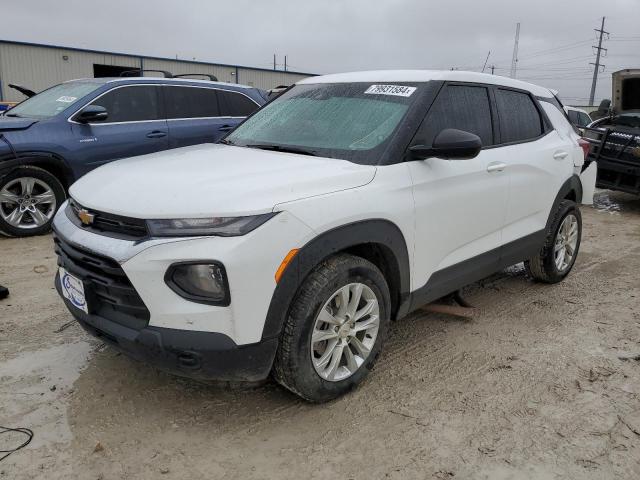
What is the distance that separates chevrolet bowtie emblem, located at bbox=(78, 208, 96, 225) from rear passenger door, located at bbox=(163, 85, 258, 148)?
416 centimetres

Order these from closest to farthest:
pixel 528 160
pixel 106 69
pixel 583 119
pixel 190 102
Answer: pixel 528 160
pixel 190 102
pixel 583 119
pixel 106 69

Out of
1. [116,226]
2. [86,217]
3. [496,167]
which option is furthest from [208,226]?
[496,167]

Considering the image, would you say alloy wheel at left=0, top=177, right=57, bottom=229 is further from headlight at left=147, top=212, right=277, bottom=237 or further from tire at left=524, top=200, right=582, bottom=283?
tire at left=524, top=200, right=582, bottom=283

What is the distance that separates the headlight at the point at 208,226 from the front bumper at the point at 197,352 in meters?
0.43

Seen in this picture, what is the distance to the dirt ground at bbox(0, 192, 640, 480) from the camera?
2.41 m

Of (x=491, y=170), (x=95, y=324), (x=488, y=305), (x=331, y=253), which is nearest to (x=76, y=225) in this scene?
(x=95, y=324)

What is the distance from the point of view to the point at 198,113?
7008mm

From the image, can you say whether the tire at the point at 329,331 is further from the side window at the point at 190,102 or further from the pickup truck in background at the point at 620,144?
the pickup truck in background at the point at 620,144

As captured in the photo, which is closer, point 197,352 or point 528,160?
point 197,352

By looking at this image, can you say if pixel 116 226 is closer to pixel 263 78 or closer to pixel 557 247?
pixel 557 247

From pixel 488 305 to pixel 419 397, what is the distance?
66.7 inches

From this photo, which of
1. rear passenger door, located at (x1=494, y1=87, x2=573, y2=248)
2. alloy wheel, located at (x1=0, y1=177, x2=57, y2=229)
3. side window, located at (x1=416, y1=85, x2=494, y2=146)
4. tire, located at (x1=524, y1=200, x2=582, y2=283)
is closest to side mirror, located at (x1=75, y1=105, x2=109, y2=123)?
alloy wheel, located at (x1=0, y1=177, x2=57, y2=229)

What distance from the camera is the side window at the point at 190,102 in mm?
6809

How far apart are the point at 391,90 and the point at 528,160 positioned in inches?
52.6
